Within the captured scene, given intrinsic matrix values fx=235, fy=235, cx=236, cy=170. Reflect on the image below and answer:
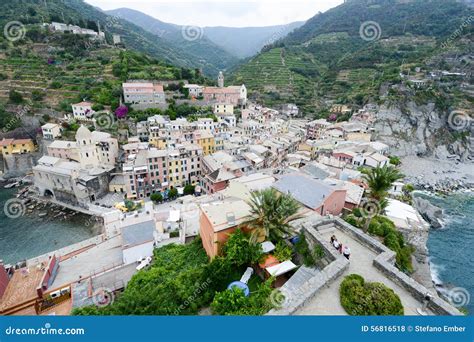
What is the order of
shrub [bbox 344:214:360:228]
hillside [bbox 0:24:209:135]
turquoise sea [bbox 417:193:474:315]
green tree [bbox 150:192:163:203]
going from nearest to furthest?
shrub [bbox 344:214:360:228], turquoise sea [bbox 417:193:474:315], green tree [bbox 150:192:163:203], hillside [bbox 0:24:209:135]

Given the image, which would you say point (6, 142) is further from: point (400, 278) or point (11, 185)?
point (400, 278)

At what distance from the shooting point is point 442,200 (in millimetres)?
41812

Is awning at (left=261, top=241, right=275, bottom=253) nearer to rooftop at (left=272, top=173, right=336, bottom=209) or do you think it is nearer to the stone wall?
the stone wall

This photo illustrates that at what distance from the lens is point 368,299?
9.11 meters

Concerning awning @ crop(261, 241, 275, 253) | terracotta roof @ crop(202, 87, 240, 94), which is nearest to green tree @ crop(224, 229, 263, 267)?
awning @ crop(261, 241, 275, 253)

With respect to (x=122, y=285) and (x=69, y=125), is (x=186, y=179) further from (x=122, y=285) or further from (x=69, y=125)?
(x=69, y=125)

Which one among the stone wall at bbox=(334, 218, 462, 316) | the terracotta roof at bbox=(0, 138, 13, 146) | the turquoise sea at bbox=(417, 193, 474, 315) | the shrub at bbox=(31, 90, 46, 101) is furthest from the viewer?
the shrub at bbox=(31, 90, 46, 101)

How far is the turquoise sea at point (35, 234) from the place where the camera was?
30344 mm

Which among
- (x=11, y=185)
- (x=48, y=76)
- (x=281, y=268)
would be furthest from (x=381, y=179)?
(x=48, y=76)

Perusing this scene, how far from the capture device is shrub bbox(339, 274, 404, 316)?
8836 millimetres

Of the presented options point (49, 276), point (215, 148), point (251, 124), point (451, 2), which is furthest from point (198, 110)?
point (451, 2)

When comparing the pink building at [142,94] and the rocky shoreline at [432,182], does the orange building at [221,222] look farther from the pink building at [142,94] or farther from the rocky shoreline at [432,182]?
the pink building at [142,94]

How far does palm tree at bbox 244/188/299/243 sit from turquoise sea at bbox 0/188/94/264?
29.7 metres

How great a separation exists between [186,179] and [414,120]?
200 feet
